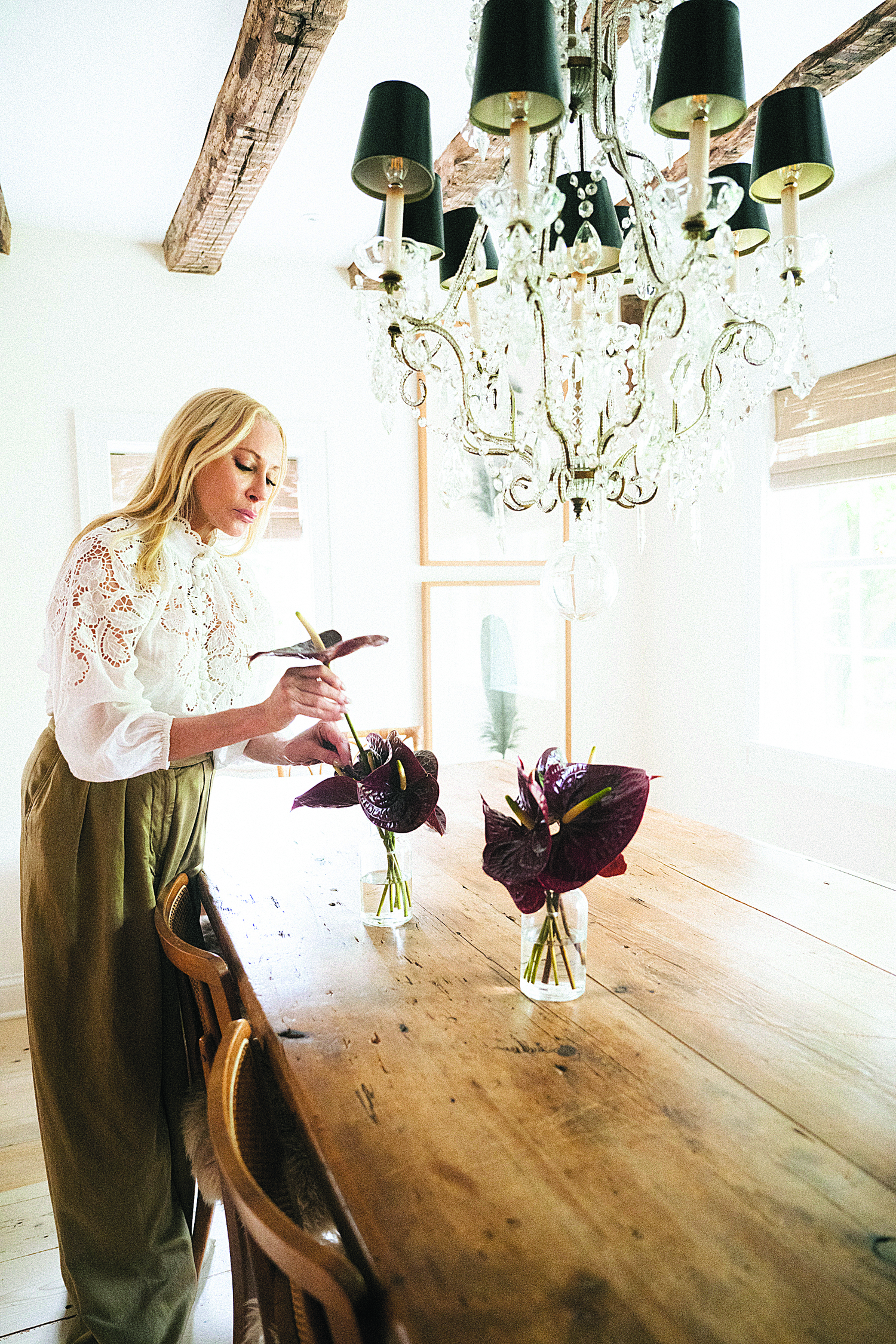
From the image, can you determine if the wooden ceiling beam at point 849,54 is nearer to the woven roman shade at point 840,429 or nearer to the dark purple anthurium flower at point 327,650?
the woven roman shade at point 840,429

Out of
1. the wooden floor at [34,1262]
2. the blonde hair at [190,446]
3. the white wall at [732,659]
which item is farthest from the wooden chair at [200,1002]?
the white wall at [732,659]

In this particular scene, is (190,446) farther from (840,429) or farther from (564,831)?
(840,429)

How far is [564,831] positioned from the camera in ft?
3.55

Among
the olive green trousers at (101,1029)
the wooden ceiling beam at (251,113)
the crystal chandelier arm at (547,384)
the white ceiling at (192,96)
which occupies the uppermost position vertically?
the white ceiling at (192,96)

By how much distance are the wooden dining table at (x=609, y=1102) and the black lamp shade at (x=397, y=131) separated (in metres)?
1.21

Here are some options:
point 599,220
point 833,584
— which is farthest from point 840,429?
point 599,220

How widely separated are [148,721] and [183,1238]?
102 centimetres

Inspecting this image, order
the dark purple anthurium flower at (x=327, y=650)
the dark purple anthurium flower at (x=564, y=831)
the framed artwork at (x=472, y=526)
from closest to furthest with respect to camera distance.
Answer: the dark purple anthurium flower at (x=564, y=831) → the dark purple anthurium flower at (x=327, y=650) → the framed artwork at (x=472, y=526)

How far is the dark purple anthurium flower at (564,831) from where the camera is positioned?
106 centimetres

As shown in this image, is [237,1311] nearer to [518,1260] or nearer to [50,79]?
[518,1260]

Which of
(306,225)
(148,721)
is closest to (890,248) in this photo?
(306,225)

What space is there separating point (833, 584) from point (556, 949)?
102 inches

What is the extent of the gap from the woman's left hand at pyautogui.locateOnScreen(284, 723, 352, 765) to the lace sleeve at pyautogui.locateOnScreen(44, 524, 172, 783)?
0.29 meters

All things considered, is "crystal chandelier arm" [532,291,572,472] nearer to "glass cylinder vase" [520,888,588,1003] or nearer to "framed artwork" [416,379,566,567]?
"glass cylinder vase" [520,888,588,1003]
